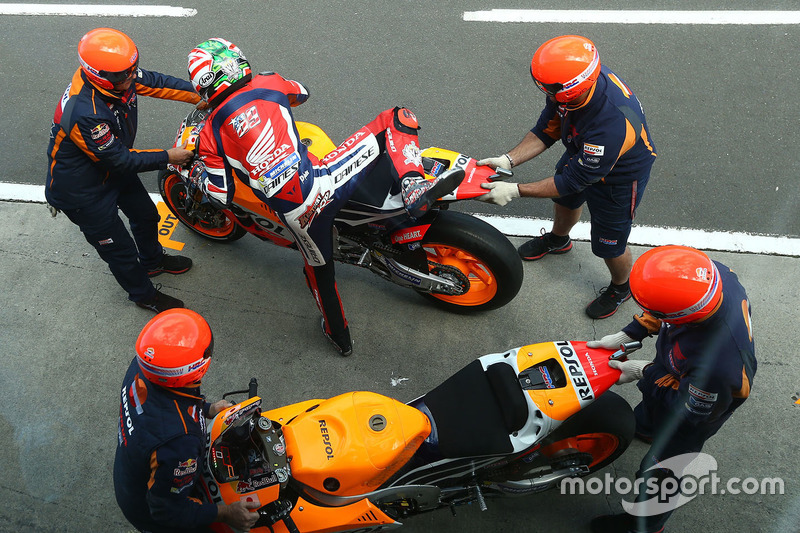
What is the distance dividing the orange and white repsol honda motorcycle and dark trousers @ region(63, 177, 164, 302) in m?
1.79

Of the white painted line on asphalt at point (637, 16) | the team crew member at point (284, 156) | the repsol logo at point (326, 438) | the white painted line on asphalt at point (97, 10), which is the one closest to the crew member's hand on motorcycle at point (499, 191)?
the team crew member at point (284, 156)

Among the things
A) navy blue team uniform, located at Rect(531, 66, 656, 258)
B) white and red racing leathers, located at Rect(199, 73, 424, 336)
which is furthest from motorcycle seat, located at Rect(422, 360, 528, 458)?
navy blue team uniform, located at Rect(531, 66, 656, 258)

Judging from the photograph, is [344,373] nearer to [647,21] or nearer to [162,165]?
[162,165]

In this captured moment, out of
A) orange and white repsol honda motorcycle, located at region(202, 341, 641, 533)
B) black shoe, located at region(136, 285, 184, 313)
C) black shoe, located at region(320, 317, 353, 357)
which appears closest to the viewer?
orange and white repsol honda motorcycle, located at region(202, 341, 641, 533)

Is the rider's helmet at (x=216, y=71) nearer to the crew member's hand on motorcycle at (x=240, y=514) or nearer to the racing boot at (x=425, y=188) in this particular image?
the racing boot at (x=425, y=188)

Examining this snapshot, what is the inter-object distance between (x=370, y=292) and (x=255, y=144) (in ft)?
5.82

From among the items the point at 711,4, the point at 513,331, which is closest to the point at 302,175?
the point at 513,331

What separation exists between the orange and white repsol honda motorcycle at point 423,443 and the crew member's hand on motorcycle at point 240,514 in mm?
51

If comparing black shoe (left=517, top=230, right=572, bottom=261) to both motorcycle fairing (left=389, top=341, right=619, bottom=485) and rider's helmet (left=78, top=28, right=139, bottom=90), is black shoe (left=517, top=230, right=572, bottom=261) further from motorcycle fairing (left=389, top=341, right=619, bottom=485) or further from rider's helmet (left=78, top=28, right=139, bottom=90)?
rider's helmet (left=78, top=28, right=139, bottom=90)

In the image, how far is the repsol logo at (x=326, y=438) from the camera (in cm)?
291

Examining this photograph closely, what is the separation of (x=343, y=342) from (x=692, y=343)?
2.24 meters

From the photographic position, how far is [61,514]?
375cm

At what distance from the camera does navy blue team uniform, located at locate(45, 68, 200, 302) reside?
3771 mm

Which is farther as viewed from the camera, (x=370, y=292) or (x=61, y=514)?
(x=370, y=292)
